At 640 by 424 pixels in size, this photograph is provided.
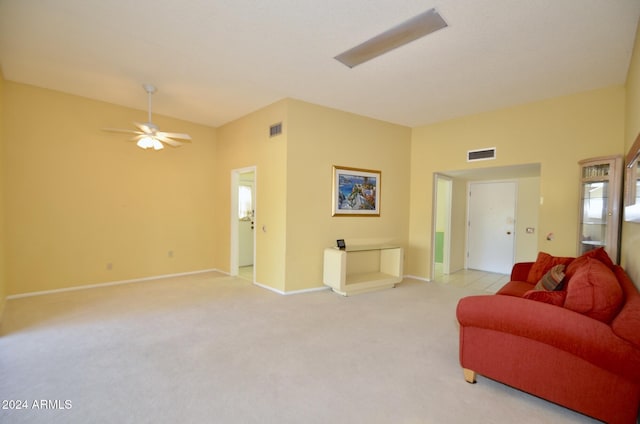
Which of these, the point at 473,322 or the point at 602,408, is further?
the point at 473,322

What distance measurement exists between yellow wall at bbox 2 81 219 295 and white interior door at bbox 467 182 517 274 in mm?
5766

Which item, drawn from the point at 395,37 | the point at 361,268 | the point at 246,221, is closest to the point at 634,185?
the point at 395,37

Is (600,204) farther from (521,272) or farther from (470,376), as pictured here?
(470,376)

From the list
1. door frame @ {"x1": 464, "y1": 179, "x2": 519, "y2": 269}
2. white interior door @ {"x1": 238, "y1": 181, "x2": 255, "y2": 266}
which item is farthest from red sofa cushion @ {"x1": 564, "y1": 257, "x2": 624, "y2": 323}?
white interior door @ {"x1": 238, "y1": 181, "x2": 255, "y2": 266}

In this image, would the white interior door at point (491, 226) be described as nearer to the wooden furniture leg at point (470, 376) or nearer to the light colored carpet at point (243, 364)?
the light colored carpet at point (243, 364)

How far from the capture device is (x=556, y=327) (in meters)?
1.82

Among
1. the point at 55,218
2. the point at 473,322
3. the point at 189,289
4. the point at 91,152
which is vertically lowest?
the point at 189,289

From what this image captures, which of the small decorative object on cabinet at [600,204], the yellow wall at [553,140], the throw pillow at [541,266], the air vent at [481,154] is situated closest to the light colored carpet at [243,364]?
the throw pillow at [541,266]

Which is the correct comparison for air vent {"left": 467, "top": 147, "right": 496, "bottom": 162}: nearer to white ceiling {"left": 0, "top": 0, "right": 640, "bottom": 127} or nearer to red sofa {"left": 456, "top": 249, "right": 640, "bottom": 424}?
white ceiling {"left": 0, "top": 0, "right": 640, "bottom": 127}

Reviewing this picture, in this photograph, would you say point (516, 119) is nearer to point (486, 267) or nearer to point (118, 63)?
point (486, 267)

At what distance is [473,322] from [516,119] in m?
A: 3.72

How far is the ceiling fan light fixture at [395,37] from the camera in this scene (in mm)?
2512

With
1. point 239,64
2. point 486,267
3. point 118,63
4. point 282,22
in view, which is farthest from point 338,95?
point 486,267

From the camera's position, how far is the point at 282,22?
257 cm
